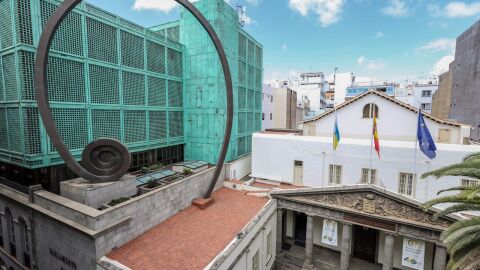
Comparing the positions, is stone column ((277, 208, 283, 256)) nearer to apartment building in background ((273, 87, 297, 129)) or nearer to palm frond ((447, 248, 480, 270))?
palm frond ((447, 248, 480, 270))

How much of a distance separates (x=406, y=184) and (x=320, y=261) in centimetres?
1042

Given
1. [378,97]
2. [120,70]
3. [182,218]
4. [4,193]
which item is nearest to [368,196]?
[378,97]

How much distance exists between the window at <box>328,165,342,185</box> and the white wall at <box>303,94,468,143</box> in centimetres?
553

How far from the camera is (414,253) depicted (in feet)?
53.7

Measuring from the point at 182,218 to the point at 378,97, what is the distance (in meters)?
22.8

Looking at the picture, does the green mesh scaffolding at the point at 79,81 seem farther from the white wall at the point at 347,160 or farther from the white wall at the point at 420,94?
the white wall at the point at 420,94

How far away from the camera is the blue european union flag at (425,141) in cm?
1551

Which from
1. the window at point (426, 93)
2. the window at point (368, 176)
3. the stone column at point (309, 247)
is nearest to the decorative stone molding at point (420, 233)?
the window at point (368, 176)

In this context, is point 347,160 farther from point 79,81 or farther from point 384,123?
point 79,81

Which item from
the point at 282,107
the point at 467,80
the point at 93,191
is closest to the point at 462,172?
the point at 93,191

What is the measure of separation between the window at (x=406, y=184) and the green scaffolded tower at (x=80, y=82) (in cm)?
2256

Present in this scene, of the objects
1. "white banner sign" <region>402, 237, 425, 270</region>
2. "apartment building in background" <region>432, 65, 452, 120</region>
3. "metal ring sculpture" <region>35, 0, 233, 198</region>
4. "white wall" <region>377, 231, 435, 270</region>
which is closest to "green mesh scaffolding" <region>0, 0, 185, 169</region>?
"metal ring sculpture" <region>35, 0, 233, 198</region>

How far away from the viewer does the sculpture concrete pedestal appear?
13.2 m

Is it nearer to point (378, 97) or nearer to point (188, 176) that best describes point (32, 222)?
point (188, 176)
